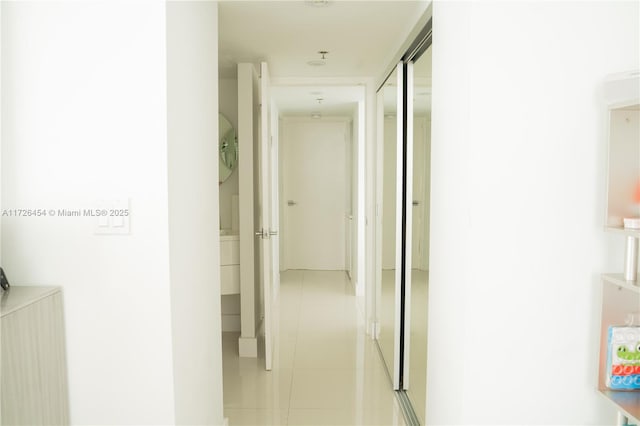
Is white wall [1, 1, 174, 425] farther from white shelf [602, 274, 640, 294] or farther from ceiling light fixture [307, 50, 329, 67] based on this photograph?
ceiling light fixture [307, 50, 329, 67]

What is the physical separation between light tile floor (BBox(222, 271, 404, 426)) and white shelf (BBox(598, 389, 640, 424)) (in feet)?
4.82

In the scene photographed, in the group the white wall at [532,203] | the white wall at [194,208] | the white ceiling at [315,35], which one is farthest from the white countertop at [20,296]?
the white ceiling at [315,35]

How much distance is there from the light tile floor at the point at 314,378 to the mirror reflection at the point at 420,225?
0.31 m

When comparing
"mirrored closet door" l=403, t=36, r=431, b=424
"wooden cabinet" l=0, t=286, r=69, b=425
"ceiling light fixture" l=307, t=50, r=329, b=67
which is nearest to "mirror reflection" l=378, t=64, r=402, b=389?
"mirrored closet door" l=403, t=36, r=431, b=424

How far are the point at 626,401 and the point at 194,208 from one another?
169 centimetres

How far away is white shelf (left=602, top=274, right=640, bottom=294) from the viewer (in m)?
1.35

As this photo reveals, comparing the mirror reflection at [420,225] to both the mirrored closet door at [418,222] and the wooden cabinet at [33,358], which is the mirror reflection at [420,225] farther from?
the wooden cabinet at [33,358]

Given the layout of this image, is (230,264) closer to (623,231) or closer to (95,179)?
(95,179)

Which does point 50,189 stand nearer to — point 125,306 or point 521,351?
point 125,306

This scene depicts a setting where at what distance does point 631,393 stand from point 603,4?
1250 mm

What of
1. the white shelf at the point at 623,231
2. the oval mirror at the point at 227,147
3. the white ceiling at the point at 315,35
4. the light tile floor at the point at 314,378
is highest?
the white ceiling at the point at 315,35

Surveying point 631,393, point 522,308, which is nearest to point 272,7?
point 522,308

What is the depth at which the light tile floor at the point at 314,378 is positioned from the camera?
2814 mm

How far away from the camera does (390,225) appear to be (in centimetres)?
330
